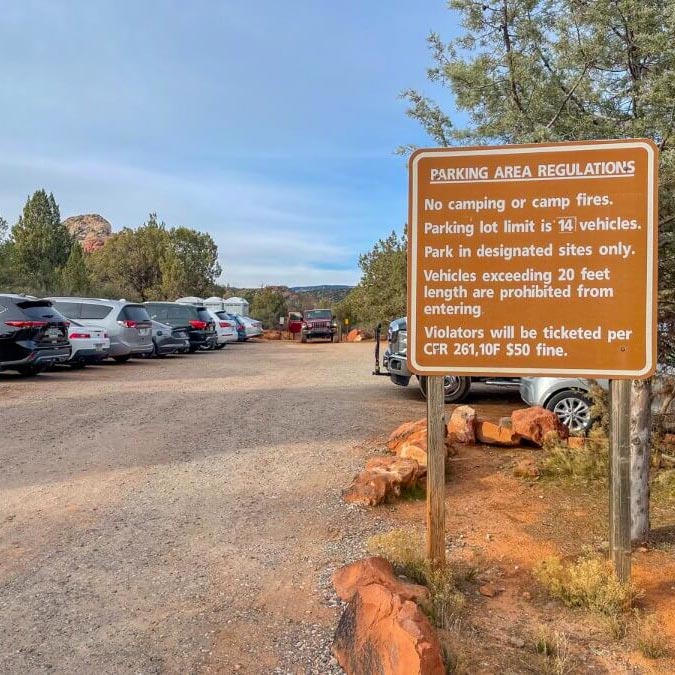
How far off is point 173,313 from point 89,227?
10355 centimetres

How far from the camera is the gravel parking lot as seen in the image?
308 centimetres

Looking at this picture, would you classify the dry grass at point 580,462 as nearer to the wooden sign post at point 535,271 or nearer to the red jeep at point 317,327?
Answer: the wooden sign post at point 535,271

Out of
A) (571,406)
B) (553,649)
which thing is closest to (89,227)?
(571,406)

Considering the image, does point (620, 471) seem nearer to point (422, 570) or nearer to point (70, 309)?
point (422, 570)

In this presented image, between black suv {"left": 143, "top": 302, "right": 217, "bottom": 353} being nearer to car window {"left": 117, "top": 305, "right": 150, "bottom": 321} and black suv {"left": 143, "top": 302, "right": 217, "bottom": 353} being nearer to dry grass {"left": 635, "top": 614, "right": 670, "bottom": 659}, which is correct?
car window {"left": 117, "top": 305, "right": 150, "bottom": 321}

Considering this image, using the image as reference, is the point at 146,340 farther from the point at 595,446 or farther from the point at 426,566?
the point at 426,566

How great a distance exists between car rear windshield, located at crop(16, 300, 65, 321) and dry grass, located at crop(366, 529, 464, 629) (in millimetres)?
10402

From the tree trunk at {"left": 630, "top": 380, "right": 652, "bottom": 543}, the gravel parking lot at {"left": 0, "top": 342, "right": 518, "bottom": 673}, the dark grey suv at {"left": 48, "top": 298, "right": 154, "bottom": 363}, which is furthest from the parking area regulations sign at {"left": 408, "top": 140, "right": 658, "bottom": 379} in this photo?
the dark grey suv at {"left": 48, "top": 298, "right": 154, "bottom": 363}

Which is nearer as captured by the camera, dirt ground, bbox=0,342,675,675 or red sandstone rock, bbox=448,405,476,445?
dirt ground, bbox=0,342,675,675

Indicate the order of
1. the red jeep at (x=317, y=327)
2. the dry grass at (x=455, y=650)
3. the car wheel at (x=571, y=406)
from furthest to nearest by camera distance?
the red jeep at (x=317, y=327) < the car wheel at (x=571, y=406) < the dry grass at (x=455, y=650)

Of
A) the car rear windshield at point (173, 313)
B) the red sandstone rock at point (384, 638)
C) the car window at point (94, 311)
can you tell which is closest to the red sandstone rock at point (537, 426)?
the red sandstone rock at point (384, 638)

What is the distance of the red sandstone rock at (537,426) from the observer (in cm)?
689

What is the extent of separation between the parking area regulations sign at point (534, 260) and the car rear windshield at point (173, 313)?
1919cm

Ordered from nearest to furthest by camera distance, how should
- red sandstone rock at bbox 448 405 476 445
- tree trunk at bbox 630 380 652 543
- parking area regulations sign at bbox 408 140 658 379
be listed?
1. parking area regulations sign at bbox 408 140 658 379
2. tree trunk at bbox 630 380 652 543
3. red sandstone rock at bbox 448 405 476 445
